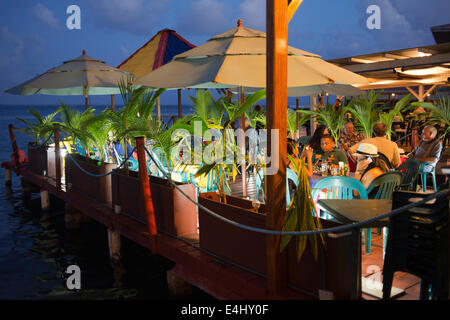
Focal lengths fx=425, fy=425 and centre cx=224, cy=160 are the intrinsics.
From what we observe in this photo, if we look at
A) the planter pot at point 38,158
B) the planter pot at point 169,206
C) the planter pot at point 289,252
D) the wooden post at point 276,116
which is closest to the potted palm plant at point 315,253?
the planter pot at point 289,252

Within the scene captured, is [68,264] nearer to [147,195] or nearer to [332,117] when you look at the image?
[147,195]

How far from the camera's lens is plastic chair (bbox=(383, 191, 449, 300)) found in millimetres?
2527

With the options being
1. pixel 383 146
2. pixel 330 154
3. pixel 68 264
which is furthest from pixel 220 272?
pixel 68 264

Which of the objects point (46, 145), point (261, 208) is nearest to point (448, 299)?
point (261, 208)

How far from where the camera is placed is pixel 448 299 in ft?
8.25

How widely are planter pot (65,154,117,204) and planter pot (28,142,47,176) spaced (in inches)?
86.7

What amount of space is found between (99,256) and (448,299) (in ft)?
19.4

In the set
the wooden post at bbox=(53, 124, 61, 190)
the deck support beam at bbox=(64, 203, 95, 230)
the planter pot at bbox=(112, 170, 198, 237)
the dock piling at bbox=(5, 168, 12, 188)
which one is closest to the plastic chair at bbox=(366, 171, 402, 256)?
the planter pot at bbox=(112, 170, 198, 237)

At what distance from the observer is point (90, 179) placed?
7285 mm

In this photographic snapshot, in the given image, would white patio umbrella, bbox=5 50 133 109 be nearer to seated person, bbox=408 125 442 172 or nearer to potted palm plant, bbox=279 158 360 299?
seated person, bbox=408 125 442 172

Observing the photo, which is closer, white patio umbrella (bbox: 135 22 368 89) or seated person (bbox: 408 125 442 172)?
white patio umbrella (bbox: 135 22 368 89)

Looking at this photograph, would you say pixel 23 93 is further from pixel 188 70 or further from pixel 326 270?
pixel 326 270

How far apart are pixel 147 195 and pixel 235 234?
1569mm

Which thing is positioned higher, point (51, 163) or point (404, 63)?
point (404, 63)
